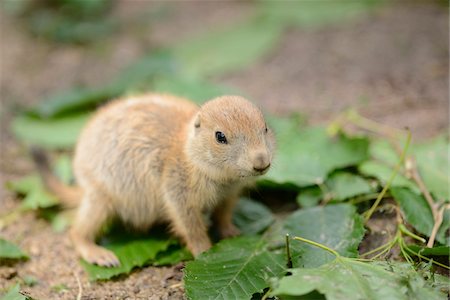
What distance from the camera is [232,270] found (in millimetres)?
3719

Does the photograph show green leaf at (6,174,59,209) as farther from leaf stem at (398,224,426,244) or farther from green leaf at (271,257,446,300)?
leaf stem at (398,224,426,244)

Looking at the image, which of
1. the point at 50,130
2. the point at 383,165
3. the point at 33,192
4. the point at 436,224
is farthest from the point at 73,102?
the point at 436,224

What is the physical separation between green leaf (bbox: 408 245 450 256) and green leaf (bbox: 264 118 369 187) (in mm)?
1145

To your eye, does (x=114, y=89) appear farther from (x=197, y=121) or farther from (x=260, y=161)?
(x=260, y=161)

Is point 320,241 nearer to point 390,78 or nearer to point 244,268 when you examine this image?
point 244,268

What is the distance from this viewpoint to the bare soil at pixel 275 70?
16.5ft

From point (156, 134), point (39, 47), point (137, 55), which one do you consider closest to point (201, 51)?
point (137, 55)

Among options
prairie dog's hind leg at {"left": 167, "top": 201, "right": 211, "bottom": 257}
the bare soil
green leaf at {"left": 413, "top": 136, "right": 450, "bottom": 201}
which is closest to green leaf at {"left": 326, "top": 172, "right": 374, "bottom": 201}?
green leaf at {"left": 413, "top": 136, "right": 450, "bottom": 201}

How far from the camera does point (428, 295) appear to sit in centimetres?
304

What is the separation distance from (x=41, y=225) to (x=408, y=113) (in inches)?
157

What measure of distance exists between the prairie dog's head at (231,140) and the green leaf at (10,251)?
1.57m

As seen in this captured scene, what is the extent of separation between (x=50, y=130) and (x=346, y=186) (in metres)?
3.45

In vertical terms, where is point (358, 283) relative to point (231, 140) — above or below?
below

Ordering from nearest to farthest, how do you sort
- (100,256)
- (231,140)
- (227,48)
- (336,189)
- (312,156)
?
(231,140)
(100,256)
(336,189)
(312,156)
(227,48)
